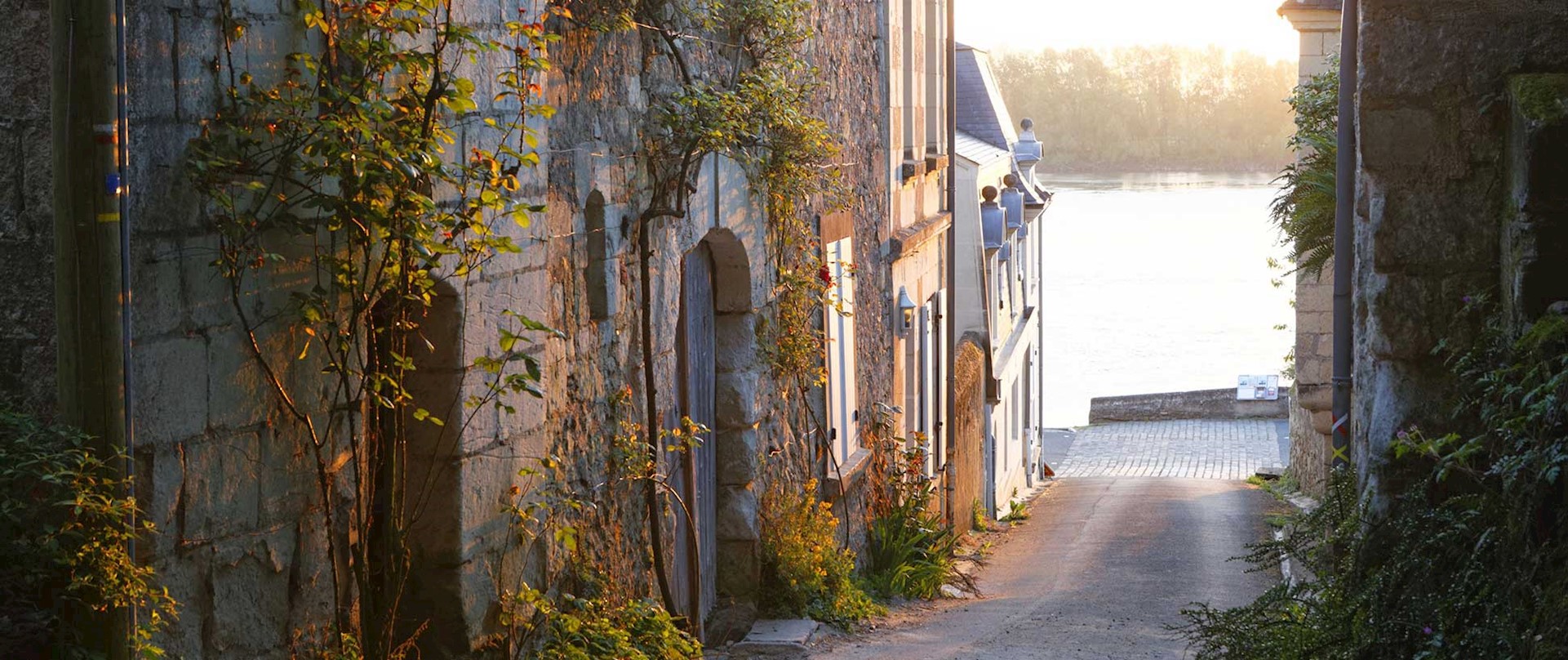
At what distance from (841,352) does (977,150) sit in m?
9.76

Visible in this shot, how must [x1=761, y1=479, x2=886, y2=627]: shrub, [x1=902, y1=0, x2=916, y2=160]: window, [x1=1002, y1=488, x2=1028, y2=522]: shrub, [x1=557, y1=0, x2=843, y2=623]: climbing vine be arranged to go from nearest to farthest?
[x1=557, y1=0, x2=843, y2=623]: climbing vine
[x1=761, y1=479, x2=886, y2=627]: shrub
[x1=902, y1=0, x2=916, y2=160]: window
[x1=1002, y1=488, x2=1028, y2=522]: shrub

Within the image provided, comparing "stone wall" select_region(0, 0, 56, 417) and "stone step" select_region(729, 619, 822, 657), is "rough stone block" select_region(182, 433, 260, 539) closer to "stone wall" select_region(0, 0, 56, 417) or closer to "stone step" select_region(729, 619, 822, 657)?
"stone wall" select_region(0, 0, 56, 417)

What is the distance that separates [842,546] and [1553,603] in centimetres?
592

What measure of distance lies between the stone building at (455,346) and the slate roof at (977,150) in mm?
9206

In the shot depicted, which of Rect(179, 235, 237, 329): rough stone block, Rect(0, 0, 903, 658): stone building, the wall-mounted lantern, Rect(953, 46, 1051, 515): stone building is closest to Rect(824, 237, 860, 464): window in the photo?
Rect(0, 0, 903, 658): stone building

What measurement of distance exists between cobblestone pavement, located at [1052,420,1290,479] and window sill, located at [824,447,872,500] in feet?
38.8

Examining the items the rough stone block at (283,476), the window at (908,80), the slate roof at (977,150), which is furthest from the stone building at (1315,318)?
the rough stone block at (283,476)

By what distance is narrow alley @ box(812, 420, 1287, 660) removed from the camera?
6742 mm

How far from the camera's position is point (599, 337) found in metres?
5.23

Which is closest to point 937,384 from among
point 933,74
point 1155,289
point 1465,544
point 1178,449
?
point 933,74

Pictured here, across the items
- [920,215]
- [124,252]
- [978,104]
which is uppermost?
[978,104]

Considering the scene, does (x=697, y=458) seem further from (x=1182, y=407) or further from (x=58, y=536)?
(x=1182, y=407)

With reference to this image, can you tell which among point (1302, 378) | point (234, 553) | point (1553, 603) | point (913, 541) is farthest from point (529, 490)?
point (1302, 378)

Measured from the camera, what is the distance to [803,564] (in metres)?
7.32
